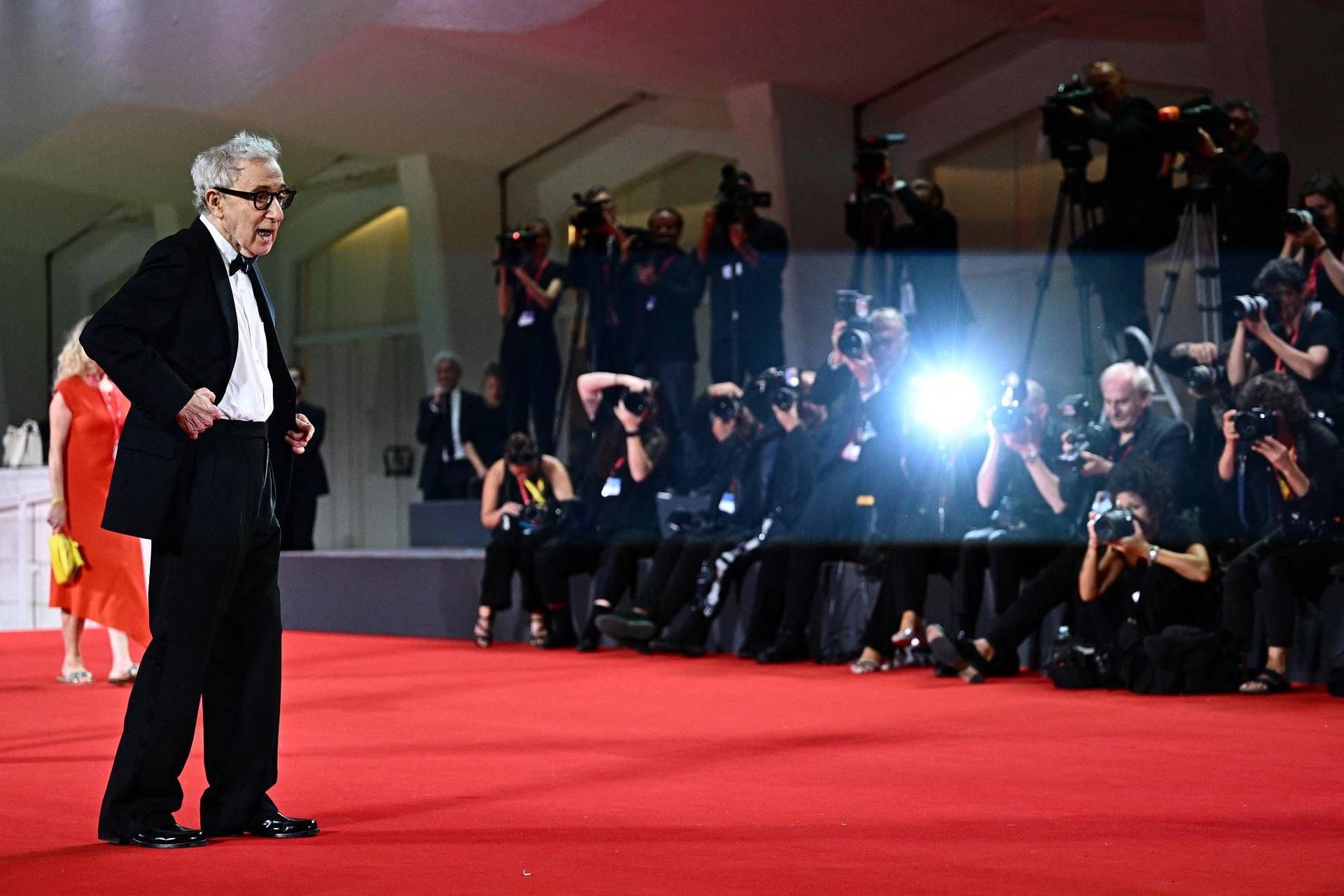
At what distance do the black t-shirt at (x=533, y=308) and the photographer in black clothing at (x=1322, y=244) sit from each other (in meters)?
3.96

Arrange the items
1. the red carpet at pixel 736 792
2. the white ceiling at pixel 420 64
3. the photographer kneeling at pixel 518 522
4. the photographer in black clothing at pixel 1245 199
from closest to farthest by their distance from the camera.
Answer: the red carpet at pixel 736 792 → the photographer in black clothing at pixel 1245 199 → the photographer kneeling at pixel 518 522 → the white ceiling at pixel 420 64

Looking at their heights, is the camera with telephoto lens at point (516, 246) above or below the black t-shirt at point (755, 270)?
above

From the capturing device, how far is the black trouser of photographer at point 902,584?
5.82 meters

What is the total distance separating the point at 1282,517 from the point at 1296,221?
1.03 meters

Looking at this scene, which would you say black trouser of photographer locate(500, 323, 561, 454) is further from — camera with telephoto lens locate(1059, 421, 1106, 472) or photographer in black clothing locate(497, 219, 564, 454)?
camera with telephoto lens locate(1059, 421, 1106, 472)

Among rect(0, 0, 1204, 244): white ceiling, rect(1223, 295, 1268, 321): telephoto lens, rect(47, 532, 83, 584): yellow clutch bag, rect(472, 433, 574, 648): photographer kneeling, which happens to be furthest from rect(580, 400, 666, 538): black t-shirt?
rect(0, 0, 1204, 244): white ceiling

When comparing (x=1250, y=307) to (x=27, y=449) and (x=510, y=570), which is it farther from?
(x=27, y=449)

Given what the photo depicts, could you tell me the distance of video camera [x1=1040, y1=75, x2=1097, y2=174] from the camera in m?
6.11

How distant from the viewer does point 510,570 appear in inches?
293


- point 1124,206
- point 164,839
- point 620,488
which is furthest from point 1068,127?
point 164,839

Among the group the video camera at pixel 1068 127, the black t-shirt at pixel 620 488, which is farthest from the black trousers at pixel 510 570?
the video camera at pixel 1068 127

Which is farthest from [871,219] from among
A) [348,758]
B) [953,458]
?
[348,758]

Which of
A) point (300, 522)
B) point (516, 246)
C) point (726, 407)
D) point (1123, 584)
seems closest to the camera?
point (1123, 584)

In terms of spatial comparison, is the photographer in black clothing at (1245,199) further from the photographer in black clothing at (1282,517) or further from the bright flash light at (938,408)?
the photographer in black clothing at (1282,517)
